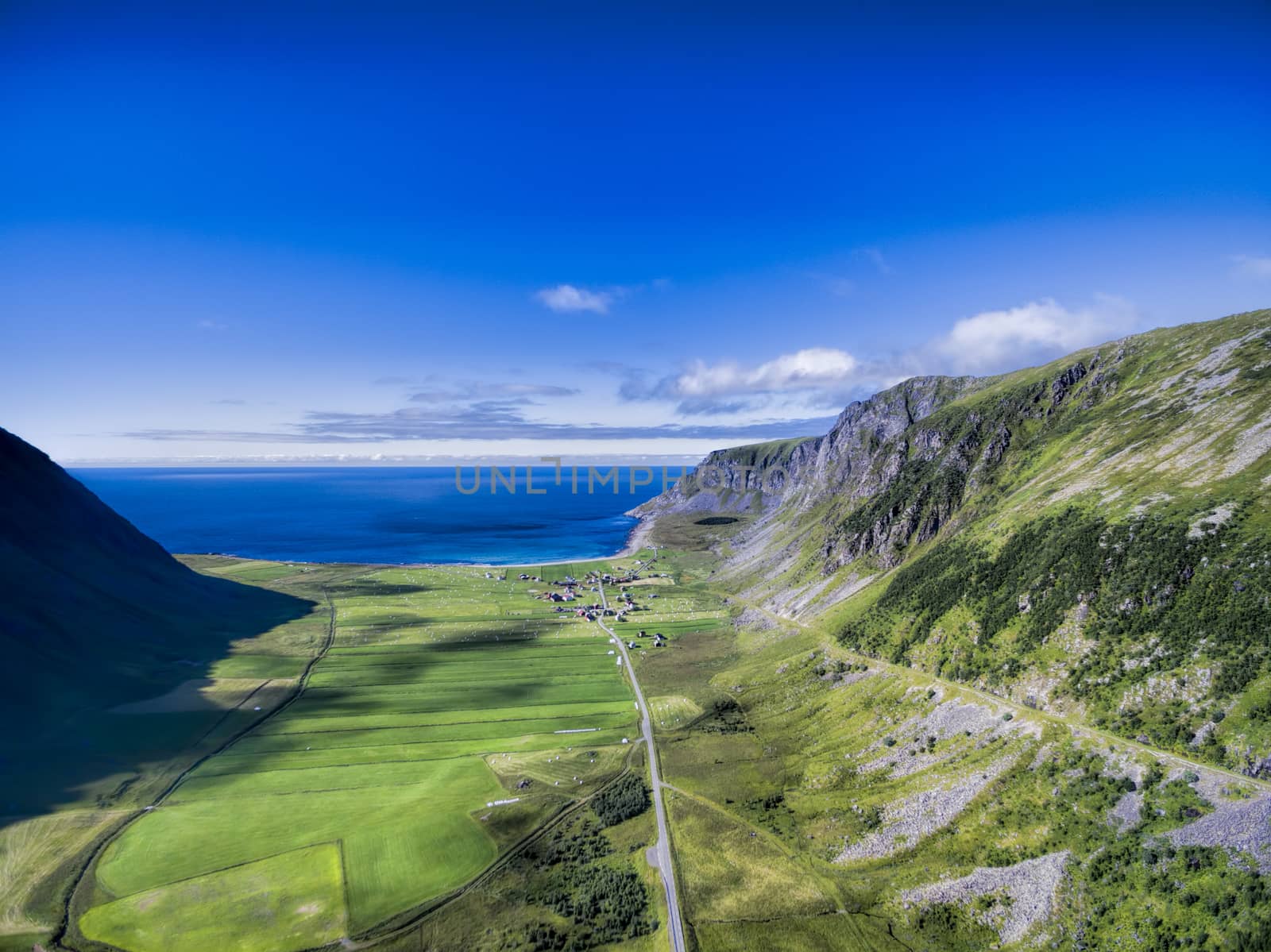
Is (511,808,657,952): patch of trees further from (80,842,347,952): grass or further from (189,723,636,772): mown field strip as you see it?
(189,723,636,772): mown field strip

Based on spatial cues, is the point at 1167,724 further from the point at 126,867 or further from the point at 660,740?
the point at 126,867

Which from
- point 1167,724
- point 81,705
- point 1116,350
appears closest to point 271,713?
point 81,705

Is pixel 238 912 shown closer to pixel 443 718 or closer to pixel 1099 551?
pixel 443 718

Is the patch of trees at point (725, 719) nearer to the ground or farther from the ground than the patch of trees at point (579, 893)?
nearer to the ground

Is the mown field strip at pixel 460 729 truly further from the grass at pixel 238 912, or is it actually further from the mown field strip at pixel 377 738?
the grass at pixel 238 912

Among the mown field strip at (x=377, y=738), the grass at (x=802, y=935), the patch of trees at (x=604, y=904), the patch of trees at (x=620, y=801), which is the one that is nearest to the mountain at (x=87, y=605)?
the mown field strip at (x=377, y=738)
